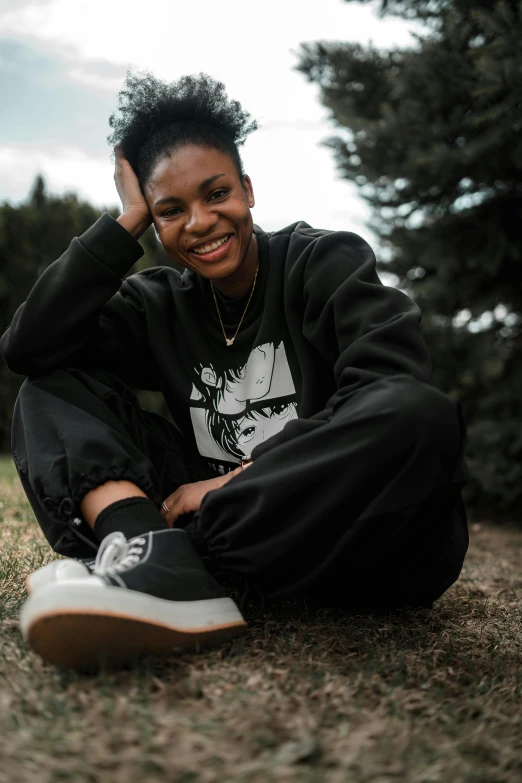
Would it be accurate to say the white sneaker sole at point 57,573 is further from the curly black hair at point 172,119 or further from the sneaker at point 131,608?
the curly black hair at point 172,119

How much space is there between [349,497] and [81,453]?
666 millimetres

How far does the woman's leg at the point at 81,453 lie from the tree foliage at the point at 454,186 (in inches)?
109

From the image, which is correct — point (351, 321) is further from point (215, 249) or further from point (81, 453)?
point (81, 453)

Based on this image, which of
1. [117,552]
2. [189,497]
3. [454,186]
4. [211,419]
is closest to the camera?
[117,552]

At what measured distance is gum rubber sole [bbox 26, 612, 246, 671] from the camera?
1251mm

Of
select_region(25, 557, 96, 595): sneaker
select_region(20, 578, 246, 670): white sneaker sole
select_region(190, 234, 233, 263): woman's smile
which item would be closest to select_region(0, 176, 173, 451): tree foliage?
select_region(190, 234, 233, 263): woman's smile

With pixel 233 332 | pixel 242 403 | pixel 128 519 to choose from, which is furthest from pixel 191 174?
pixel 128 519

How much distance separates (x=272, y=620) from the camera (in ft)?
5.83

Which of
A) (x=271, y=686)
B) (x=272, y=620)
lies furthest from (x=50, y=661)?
(x=272, y=620)

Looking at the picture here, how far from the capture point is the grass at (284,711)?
1.03m

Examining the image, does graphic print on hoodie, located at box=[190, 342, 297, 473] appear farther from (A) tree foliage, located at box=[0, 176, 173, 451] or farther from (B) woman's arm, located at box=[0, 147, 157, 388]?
(A) tree foliage, located at box=[0, 176, 173, 451]

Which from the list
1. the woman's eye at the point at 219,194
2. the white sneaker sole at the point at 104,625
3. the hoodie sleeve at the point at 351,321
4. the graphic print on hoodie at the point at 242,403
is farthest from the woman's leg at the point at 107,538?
the woman's eye at the point at 219,194

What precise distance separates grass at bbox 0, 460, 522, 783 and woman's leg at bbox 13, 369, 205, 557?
11.0 inches

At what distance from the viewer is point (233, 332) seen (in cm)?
225
